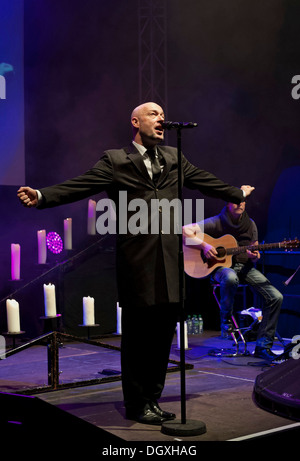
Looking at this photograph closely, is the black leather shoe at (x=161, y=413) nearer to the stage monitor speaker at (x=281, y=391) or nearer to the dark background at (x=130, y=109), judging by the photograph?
the stage monitor speaker at (x=281, y=391)

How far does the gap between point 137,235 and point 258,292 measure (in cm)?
269

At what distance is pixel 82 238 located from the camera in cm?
742

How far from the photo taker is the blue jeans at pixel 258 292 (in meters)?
5.36

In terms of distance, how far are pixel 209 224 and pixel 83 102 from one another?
266cm

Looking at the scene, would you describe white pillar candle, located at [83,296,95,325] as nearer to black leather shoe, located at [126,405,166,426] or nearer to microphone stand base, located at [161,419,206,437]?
black leather shoe, located at [126,405,166,426]

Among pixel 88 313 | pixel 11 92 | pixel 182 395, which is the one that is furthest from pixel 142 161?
pixel 11 92

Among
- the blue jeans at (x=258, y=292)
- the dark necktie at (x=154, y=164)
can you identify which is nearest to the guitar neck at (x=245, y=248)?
the blue jeans at (x=258, y=292)

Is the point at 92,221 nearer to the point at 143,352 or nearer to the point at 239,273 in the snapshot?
the point at 239,273

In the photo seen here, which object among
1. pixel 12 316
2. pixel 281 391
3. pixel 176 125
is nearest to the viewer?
pixel 176 125

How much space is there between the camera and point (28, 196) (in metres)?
2.92

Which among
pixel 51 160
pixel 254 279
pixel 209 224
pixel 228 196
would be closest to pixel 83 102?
pixel 51 160

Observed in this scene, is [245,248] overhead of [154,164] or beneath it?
beneath

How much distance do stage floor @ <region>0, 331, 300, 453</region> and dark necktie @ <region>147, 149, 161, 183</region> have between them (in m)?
A: 1.35

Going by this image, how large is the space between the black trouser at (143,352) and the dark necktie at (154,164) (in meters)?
0.73
